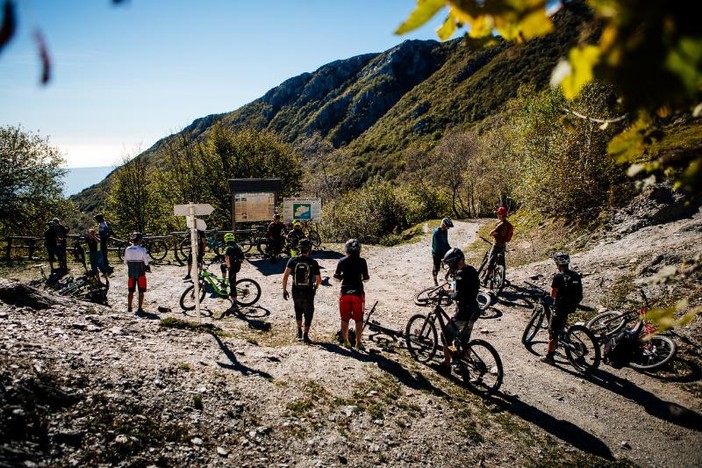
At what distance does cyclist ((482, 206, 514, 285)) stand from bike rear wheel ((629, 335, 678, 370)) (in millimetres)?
Result: 4552

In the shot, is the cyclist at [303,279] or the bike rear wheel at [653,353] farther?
the cyclist at [303,279]

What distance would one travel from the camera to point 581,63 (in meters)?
0.85

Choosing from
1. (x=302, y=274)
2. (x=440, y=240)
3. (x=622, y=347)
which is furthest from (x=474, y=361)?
(x=440, y=240)

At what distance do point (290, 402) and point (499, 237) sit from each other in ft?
27.6

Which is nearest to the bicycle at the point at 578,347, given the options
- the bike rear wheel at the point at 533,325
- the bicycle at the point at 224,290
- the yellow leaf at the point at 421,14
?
the bike rear wheel at the point at 533,325

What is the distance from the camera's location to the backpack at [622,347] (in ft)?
24.8

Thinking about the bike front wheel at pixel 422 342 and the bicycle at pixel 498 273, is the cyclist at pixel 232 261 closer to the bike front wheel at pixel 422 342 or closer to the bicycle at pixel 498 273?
the bike front wheel at pixel 422 342

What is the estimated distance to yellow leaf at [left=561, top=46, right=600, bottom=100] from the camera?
2.77ft

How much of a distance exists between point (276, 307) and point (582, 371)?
7.86 meters

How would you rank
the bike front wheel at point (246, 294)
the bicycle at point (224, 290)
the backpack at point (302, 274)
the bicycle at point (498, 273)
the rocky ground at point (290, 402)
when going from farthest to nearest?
the bicycle at point (498, 273) → the bike front wheel at point (246, 294) → the bicycle at point (224, 290) → the backpack at point (302, 274) → the rocky ground at point (290, 402)

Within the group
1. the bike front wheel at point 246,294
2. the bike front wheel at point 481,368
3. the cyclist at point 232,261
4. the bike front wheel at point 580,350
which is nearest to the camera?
the bike front wheel at point 481,368

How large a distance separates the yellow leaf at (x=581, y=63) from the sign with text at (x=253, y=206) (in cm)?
1987

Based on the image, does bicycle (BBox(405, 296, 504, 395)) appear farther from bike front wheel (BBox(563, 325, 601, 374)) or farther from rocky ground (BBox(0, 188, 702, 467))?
bike front wheel (BBox(563, 325, 601, 374))

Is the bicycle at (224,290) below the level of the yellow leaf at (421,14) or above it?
below
